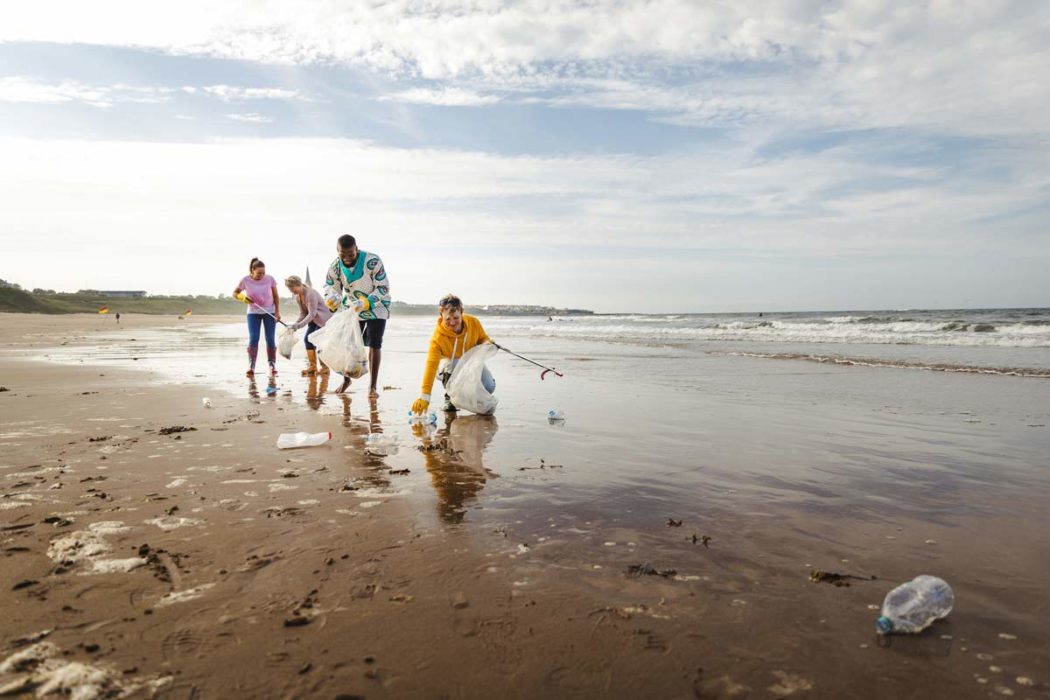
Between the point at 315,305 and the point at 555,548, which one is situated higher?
the point at 315,305

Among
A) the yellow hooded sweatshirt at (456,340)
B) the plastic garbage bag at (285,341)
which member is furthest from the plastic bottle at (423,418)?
the plastic garbage bag at (285,341)

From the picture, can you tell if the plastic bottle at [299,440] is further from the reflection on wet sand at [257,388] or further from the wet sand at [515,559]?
the reflection on wet sand at [257,388]

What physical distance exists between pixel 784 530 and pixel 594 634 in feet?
4.84

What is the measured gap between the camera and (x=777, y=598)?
2314 millimetres

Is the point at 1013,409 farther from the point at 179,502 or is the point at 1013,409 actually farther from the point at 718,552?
the point at 179,502

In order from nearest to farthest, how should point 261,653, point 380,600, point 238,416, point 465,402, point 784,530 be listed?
point 261,653 < point 380,600 < point 784,530 < point 238,416 < point 465,402

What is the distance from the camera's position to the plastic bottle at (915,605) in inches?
82.5

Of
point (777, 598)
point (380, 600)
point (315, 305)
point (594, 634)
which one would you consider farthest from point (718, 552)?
point (315, 305)

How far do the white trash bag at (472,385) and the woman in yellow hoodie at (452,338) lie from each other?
0.71 feet

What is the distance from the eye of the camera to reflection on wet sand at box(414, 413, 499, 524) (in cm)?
352

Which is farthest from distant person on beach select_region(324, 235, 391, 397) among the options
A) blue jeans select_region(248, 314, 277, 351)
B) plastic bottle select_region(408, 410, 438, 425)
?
blue jeans select_region(248, 314, 277, 351)

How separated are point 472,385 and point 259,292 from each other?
5086 mm

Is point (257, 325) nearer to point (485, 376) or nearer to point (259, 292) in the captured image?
point (259, 292)

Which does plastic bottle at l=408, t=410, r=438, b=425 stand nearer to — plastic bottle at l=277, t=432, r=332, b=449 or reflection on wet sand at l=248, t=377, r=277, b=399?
plastic bottle at l=277, t=432, r=332, b=449
